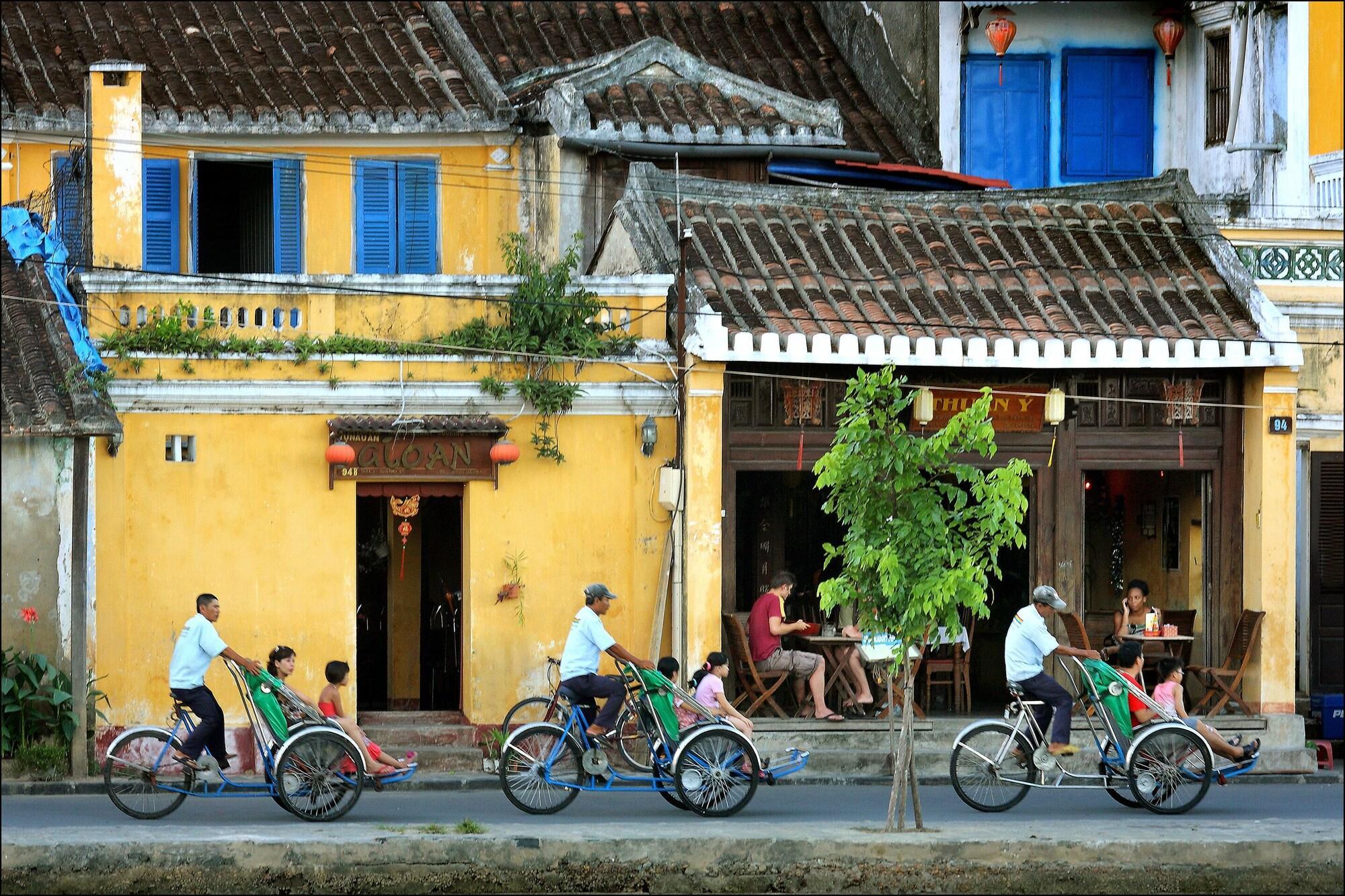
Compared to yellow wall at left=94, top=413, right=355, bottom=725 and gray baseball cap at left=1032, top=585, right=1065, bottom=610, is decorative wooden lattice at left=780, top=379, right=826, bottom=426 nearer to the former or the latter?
gray baseball cap at left=1032, top=585, right=1065, bottom=610

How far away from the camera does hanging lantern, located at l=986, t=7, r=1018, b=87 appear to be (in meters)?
24.6

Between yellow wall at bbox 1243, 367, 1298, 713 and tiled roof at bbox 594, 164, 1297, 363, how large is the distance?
0.56 metres

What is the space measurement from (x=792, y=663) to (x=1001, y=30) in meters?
9.41

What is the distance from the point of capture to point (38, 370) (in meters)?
17.5

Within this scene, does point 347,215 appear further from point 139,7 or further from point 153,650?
point 153,650

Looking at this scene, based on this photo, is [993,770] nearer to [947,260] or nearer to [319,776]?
[319,776]

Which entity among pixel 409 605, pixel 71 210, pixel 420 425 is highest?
pixel 71 210

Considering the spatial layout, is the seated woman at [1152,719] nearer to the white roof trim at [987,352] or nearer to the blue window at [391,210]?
the white roof trim at [987,352]

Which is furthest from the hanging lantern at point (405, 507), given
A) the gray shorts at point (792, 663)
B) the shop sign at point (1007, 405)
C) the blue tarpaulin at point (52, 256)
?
the shop sign at point (1007, 405)

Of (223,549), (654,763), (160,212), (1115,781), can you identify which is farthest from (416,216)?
(1115,781)

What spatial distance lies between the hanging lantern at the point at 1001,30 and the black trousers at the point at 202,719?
13.5 metres

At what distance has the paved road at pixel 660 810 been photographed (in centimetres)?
1477

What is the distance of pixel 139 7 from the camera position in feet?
76.2

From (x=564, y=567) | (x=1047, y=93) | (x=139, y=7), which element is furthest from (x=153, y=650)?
(x=1047, y=93)
